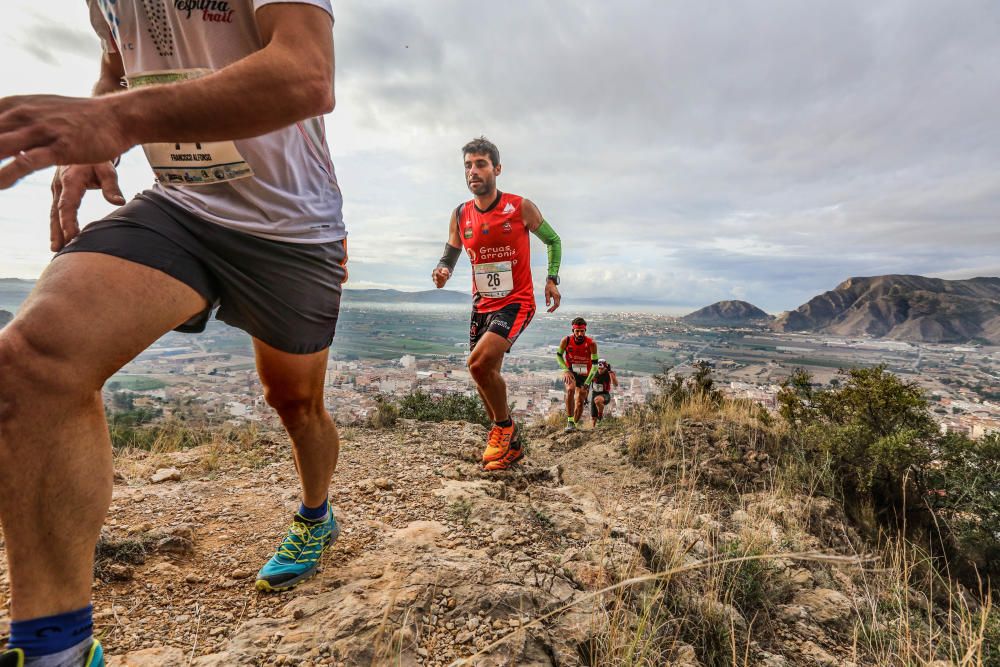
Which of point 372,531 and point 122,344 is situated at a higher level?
point 122,344

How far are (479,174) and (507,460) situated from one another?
2.49m

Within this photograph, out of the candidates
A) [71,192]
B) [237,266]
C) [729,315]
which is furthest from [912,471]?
[729,315]

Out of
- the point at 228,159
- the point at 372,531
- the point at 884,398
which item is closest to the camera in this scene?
the point at 228,159

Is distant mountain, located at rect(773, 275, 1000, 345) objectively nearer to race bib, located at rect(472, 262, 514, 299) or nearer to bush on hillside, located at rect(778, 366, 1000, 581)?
bush on hillside, located at rect(778, 366, 1000, 581)

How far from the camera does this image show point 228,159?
1239 millimetres

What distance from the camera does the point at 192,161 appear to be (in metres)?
1.23

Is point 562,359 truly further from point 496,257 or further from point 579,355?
point 496,257

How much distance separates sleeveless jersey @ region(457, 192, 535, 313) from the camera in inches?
152

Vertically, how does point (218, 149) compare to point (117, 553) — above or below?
above

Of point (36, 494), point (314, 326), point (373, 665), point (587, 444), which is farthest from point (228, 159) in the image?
point (587, 444)

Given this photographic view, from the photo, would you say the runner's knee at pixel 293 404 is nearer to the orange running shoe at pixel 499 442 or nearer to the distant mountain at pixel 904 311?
the orange running shoe at pixel 499 442

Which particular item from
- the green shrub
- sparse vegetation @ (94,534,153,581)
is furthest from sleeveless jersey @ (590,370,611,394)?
sparse vegetation @ (94,534,153,581)

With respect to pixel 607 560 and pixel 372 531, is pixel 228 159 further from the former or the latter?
pixel 607 560

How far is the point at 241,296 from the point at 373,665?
3.60 ft
